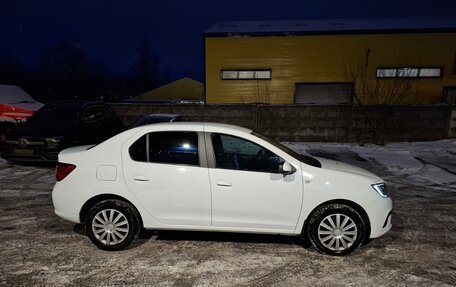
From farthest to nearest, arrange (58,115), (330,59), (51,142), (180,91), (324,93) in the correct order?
(180,91) < (324,93) < (330,59) < (58,115) < (51,142)

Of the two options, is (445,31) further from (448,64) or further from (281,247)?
(281,247)

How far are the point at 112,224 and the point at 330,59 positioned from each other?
1952 centimetres

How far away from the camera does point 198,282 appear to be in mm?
3412

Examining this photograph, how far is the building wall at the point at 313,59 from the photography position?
20.1m

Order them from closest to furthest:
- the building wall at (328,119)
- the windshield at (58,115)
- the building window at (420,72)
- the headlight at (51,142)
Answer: the headlight at (51,142), the windshield at (58,115), the building wall at (328,119), the building window at (420,72)

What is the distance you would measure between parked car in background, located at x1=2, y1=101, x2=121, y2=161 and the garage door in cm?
1485

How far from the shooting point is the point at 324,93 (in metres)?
22.6

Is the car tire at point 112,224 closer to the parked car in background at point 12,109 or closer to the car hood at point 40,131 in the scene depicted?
the car hood at point 40,131

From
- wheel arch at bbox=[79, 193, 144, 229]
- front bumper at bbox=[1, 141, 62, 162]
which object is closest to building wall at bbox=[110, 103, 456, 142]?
front bumper at bbox=[1, 141, 62, 162]

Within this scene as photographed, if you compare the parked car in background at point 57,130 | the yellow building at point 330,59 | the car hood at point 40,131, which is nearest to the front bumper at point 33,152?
the parked car in background at point 57,130

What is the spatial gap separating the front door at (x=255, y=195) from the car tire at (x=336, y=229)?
0.93 ft

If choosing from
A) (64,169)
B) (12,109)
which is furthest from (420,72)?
(64,169)

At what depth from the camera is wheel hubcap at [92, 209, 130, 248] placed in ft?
13.3

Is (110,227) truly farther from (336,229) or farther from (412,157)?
(412,157)
